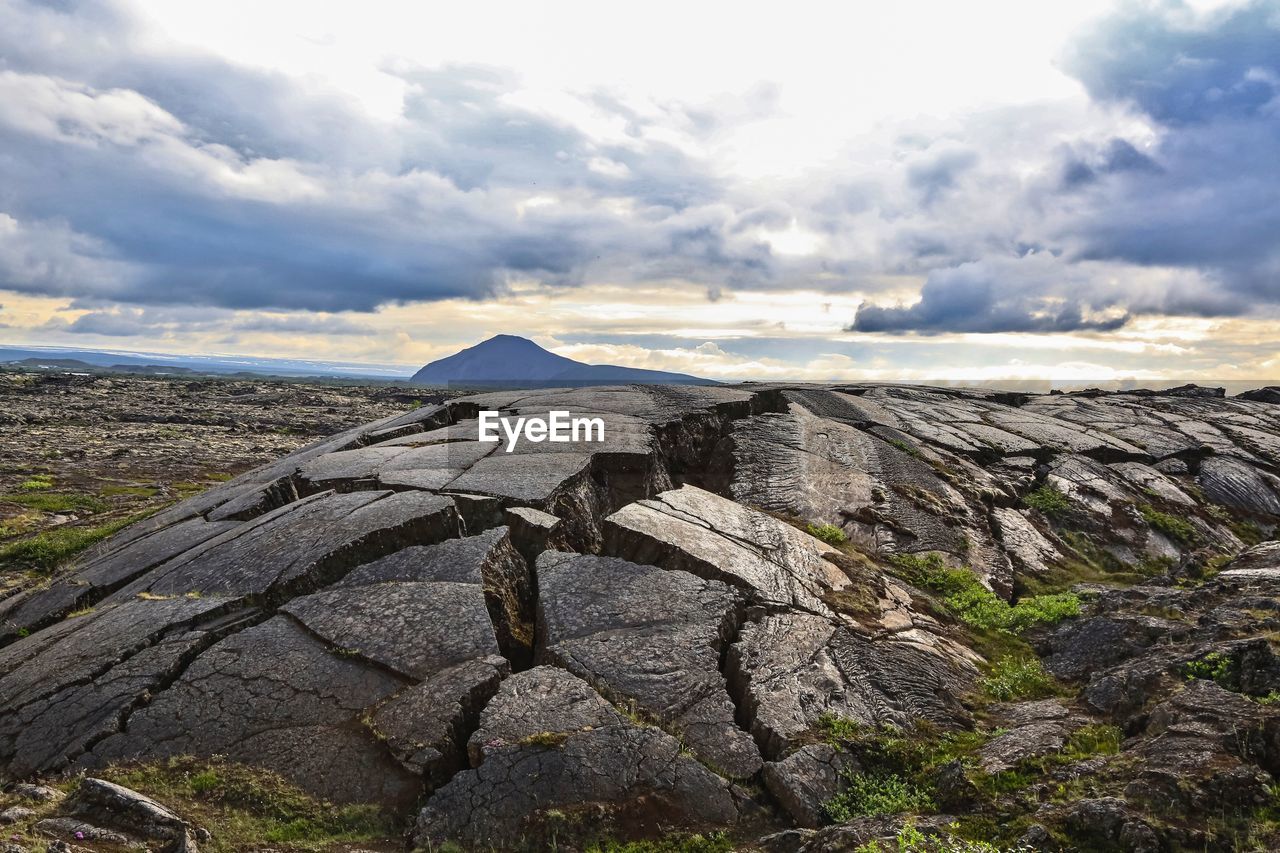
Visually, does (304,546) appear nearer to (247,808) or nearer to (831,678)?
(247,808)

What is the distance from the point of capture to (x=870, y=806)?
4969mm

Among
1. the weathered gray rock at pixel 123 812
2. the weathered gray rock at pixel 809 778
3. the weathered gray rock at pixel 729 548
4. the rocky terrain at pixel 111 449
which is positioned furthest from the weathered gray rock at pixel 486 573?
the rocky terrain at pixel 111 449

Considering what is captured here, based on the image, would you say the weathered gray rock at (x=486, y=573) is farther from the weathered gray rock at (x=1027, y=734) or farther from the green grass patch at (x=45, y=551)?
the green grass patch at (x=45, y=551)

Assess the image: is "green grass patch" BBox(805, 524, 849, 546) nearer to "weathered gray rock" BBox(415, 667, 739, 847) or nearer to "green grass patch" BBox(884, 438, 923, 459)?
"green grass patch" BBox(884, 438, 923, 459)

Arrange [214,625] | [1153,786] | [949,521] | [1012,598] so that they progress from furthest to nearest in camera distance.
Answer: [949,521], [1012,598], [214,625], [1153,786]

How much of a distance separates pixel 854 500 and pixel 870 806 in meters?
7.12

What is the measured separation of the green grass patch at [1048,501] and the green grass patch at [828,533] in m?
5.64

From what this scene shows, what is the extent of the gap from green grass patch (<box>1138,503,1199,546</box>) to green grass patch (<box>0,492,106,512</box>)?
90.6 feet

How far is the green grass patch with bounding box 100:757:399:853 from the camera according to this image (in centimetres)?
479

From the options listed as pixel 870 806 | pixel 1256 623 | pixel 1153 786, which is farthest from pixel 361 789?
pixel 1256 623

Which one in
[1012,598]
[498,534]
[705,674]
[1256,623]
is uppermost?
[498,534]

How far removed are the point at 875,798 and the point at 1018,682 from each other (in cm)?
315

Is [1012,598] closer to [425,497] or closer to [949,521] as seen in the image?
[949,521]

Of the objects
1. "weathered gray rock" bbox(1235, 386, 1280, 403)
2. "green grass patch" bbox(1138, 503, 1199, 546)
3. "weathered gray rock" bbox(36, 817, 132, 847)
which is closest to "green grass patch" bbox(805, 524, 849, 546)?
"green grass patch" bbox(1138, 503, 1199, 546)
